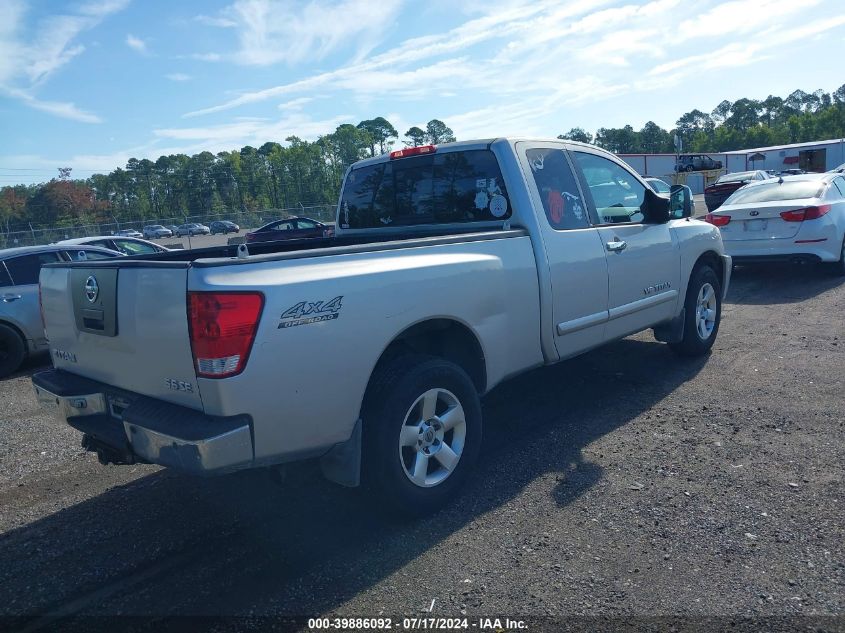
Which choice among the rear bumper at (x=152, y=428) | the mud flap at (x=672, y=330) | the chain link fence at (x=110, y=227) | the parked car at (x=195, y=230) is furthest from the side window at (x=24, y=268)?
the parked car at (x=195, y=230)

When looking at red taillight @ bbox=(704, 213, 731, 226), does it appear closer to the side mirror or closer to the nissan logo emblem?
the side mirror

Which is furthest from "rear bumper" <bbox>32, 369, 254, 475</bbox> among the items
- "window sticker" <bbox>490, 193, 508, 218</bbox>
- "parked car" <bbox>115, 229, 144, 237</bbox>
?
"parked car" <bbox>115, 229, 144, 237</bbox>

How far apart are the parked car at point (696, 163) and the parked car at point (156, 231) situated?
3916cm

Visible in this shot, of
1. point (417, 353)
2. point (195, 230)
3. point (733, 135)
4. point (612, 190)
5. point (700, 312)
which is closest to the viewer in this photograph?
point (417, 353)

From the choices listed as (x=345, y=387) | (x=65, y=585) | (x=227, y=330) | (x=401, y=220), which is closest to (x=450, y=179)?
(x=401, y=220)

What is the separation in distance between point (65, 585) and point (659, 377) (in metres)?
4.90

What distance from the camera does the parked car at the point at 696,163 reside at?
2056 inches

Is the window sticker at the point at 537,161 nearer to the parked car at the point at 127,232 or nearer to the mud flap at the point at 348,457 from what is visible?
the mud flap at the point at 348,457

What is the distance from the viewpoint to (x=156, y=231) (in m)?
47.3

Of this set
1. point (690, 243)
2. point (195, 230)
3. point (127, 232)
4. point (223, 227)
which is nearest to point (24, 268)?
point (690, 243)

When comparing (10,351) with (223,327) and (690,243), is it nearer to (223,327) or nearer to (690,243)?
(223,327)

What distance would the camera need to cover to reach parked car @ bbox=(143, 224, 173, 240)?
4372 centimetres

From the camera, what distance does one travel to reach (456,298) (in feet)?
12.6

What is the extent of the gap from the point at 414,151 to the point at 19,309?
5907 millimetres
